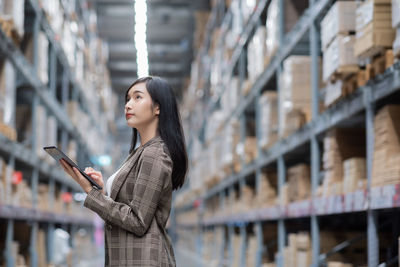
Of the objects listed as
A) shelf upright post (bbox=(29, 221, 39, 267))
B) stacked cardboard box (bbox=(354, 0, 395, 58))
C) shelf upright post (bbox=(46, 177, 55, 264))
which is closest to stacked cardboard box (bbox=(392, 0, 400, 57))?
stacked cardboard box (bbox=(354, 0, 395, 58))

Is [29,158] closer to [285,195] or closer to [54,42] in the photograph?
[54,42]

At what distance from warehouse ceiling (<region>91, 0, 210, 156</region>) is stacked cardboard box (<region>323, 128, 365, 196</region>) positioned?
1006 centimetres

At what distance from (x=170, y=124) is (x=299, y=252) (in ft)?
12.3

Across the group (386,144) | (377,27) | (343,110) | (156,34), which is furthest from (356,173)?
(156,34)

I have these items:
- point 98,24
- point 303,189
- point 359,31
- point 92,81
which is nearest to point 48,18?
point 303,189

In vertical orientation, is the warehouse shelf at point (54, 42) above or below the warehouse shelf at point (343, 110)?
above

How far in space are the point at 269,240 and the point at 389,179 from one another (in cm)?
547

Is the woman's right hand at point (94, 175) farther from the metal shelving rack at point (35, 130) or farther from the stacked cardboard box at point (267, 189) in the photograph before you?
the stacked cardboard box at point (267, 189)

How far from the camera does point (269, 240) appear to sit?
9.09 meters

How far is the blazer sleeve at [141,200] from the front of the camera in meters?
2.41

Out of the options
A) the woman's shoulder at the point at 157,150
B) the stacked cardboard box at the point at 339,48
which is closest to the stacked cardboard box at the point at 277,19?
the stacked cardboard box at the point at 339,48

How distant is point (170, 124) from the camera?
2.61 m

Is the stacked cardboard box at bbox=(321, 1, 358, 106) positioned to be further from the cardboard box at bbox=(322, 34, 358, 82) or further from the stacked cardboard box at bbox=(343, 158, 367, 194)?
the stacked cardboard box at bbox=(343, 158, 367, 194)

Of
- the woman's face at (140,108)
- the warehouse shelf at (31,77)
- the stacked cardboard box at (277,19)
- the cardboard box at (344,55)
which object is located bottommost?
the woman's face at (140,108)
